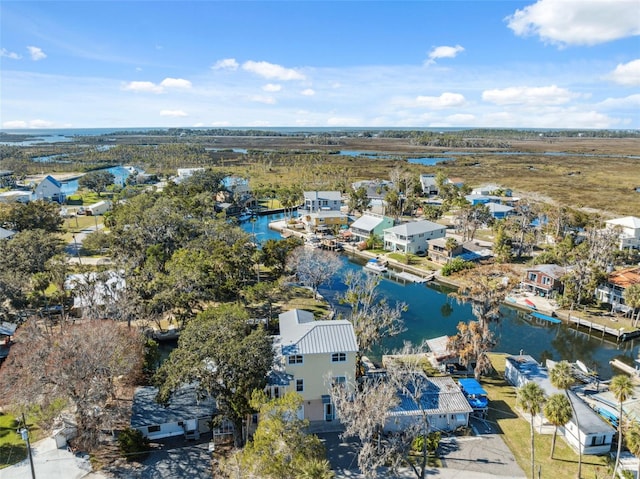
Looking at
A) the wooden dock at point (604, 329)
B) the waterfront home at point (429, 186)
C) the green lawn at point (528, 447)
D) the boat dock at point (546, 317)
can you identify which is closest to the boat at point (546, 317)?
the boat dock at point (546, 317)

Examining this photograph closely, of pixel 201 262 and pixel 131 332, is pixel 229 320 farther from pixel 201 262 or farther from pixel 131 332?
pixel 201 262

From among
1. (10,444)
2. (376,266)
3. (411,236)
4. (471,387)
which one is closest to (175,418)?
(10,444)

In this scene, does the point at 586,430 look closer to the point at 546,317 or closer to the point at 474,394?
the point at 474,394

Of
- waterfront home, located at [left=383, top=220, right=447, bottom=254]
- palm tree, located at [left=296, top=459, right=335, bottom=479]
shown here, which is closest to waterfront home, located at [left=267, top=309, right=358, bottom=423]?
palm tree, located at [left=296, top=459, right=335, bottom=479]

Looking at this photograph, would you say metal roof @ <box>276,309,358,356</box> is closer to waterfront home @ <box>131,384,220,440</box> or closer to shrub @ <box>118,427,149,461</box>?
waterfront home @ <box>131,384,220,440</box>

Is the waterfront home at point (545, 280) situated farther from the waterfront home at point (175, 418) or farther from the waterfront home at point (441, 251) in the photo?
the waterfront home at point (175, 418)

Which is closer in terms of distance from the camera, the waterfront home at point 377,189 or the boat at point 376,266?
the boat at point 376,266
